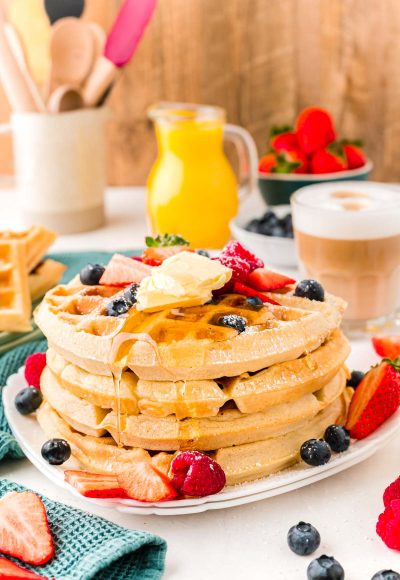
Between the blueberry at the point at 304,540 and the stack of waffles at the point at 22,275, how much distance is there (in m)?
0.91

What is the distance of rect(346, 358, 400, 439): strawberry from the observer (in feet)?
4.76

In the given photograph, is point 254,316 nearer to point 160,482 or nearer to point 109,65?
point 160,482

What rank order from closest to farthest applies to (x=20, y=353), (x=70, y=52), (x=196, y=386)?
1. (x=196, y=386)
2. (x=20, y=353)
3. (x=70, y=52)

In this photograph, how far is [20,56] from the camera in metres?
2.64

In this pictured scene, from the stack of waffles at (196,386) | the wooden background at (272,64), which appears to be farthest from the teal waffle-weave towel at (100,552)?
the wooden background at (272,64)

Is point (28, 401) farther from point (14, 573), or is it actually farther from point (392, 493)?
point (392, 493)

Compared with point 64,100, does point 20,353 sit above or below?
below

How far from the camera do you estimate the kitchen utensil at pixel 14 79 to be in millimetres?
2582

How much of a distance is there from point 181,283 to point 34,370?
0.43 meters

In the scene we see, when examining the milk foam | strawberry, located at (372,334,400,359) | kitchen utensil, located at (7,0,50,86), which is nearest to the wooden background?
kitchen utensil, located at (7,0,50,86)

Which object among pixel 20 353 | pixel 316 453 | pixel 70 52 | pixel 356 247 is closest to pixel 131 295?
pixel 316 453

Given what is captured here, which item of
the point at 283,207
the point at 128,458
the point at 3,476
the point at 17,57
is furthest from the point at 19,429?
the point at 17,57

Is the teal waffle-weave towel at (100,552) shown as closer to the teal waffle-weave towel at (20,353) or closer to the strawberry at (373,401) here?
the teal waffle-weave towel at (20,353)

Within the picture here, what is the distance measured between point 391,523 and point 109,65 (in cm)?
182
